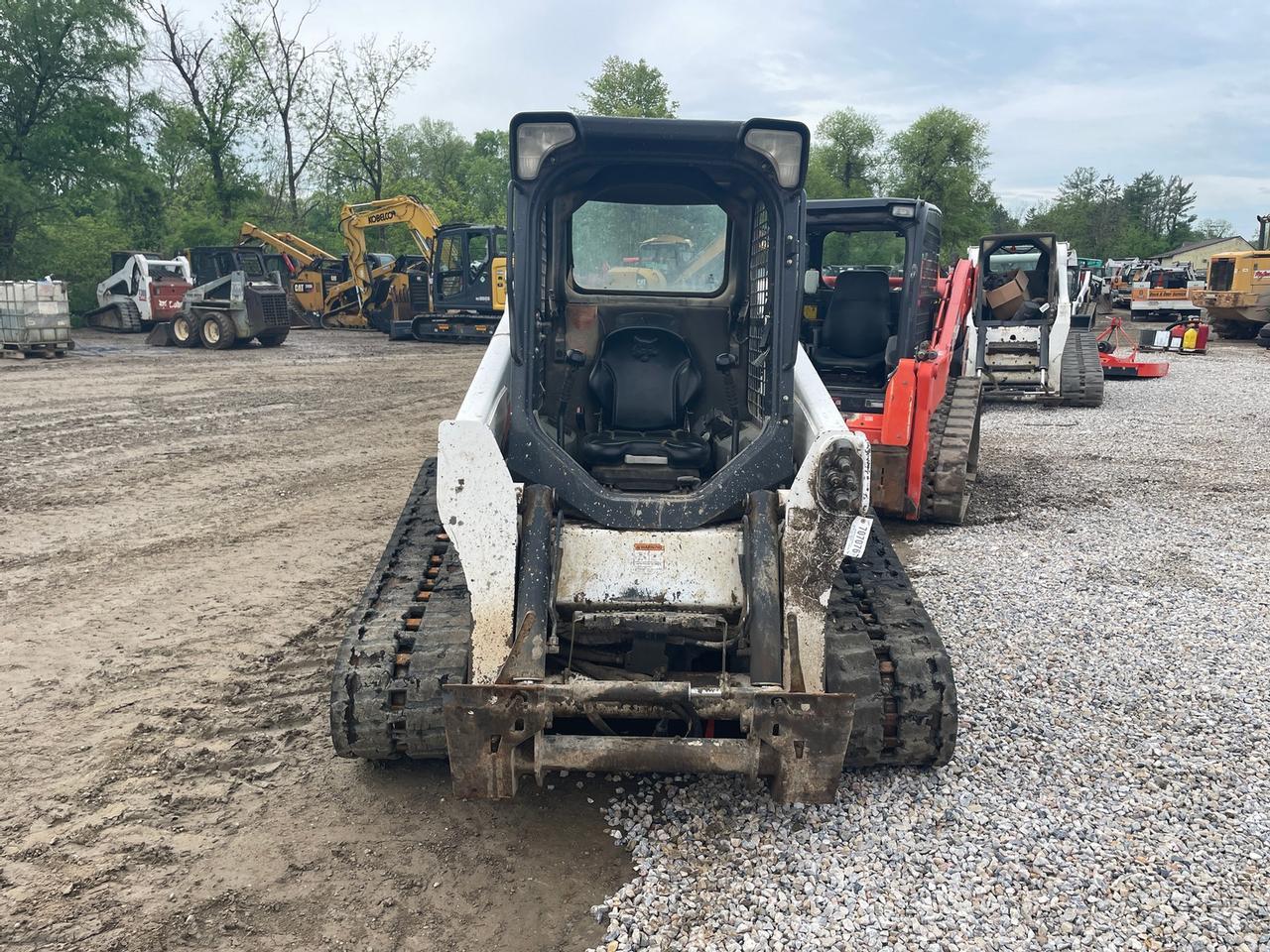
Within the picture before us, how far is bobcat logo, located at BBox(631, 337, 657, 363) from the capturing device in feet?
15.1

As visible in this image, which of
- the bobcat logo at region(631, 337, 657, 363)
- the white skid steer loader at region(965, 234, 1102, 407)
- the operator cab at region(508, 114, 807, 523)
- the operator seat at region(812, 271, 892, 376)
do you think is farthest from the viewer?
the white skid steer loader at region(965, 234, 1102, 407)

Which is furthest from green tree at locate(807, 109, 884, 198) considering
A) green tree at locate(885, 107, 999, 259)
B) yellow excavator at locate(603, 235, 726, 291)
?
yellow excavator at locate(603, 235, 726, 291)

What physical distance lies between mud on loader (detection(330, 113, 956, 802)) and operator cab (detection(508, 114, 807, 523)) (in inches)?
1.9

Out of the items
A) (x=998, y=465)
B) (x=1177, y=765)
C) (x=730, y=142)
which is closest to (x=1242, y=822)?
(x=1177, y=765)

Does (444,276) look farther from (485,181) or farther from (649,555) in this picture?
(485,181)

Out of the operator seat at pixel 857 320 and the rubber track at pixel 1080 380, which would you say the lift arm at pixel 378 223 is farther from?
the operator seat at pixel 857 320

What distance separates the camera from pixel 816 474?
329 cm

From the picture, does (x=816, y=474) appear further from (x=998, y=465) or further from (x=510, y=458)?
(x=998, y=465)

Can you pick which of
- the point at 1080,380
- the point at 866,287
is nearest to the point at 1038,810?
the point at 866,287

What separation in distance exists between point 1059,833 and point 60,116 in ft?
102

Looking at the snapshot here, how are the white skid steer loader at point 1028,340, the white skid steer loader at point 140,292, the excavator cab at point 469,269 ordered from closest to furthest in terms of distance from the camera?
the white skid steer loader at point 1028,340
the excavator cab at point 469,269
the white skid steer loader at point 140,292

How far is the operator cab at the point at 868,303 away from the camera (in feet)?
24.6

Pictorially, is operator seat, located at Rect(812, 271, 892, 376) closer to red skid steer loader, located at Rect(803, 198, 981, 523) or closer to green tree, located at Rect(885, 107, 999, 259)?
red skid steer loader, located at Rect(803, 198, 981, 523)

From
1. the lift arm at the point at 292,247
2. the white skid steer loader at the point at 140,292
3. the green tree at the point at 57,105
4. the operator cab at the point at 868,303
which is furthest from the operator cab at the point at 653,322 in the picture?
the green tree at the point at 57,105
